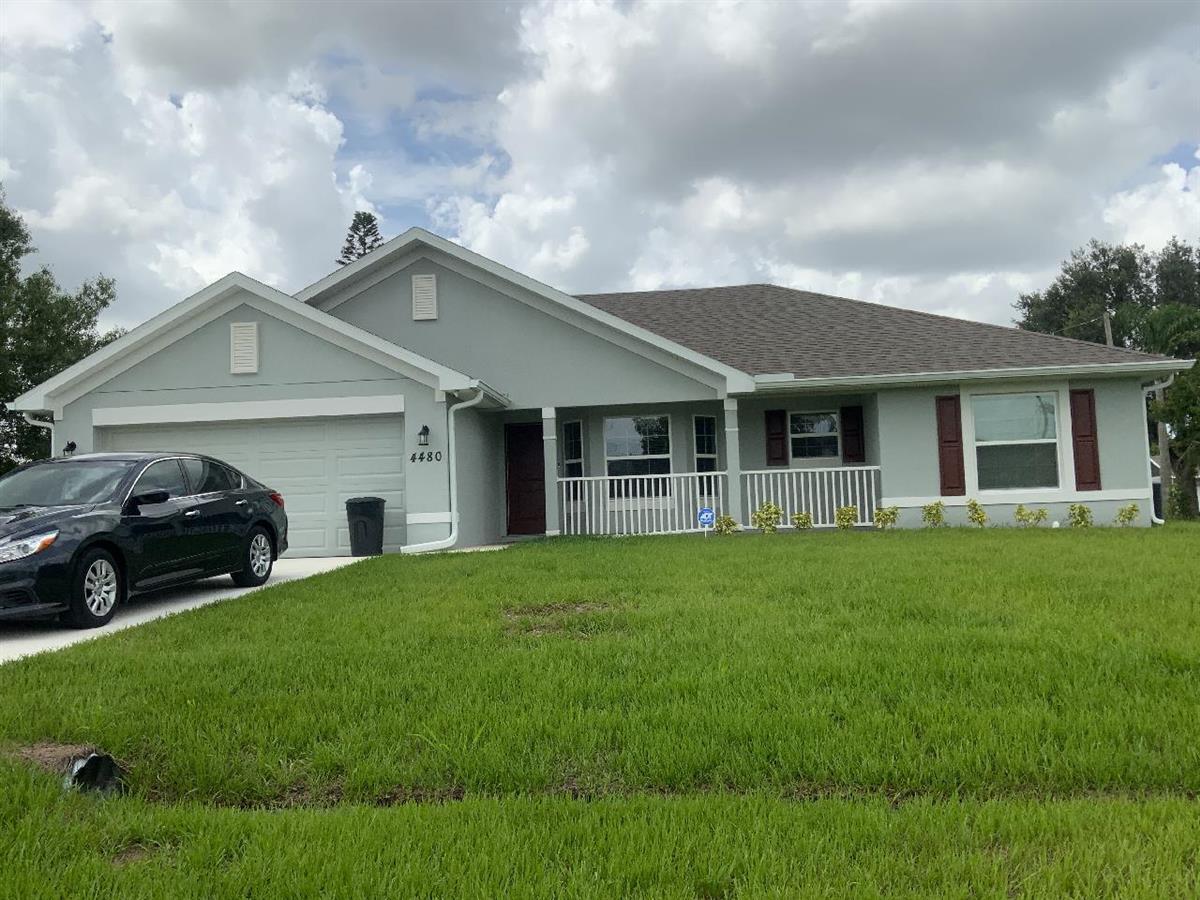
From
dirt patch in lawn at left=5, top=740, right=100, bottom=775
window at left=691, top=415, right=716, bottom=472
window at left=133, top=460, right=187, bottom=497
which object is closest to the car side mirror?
window at left=133, top=460, right=187, bottom=497

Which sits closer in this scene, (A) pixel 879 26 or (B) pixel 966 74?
(A) pixel 879 26

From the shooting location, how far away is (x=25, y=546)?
660 cm

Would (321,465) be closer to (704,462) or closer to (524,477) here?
(524,477)

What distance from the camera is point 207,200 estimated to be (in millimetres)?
17281

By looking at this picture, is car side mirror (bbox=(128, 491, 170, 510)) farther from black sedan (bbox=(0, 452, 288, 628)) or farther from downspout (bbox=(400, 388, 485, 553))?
downspout (bbox=(400, 388, 485, 553))

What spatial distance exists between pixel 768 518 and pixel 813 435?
8.68 feet

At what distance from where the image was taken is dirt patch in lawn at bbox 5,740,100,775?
348 cm

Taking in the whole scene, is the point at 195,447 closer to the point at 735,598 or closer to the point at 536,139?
the point at 536,139

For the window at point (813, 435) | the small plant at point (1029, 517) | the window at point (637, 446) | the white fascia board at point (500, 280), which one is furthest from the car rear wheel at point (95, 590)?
the small plant at point (1029, 517)

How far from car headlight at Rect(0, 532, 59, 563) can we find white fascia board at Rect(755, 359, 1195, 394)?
34.6 ft

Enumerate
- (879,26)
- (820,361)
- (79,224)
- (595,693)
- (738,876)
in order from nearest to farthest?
1. (738,876)
2. (595,693)
3. (879,26)
4. (820,361)
5. (79,224)

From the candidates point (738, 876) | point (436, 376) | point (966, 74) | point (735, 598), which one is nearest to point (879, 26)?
point (966, 74)

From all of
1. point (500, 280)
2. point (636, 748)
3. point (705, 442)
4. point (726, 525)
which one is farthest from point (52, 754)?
point (705, 442)

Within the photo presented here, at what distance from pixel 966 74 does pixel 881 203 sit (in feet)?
23.2
